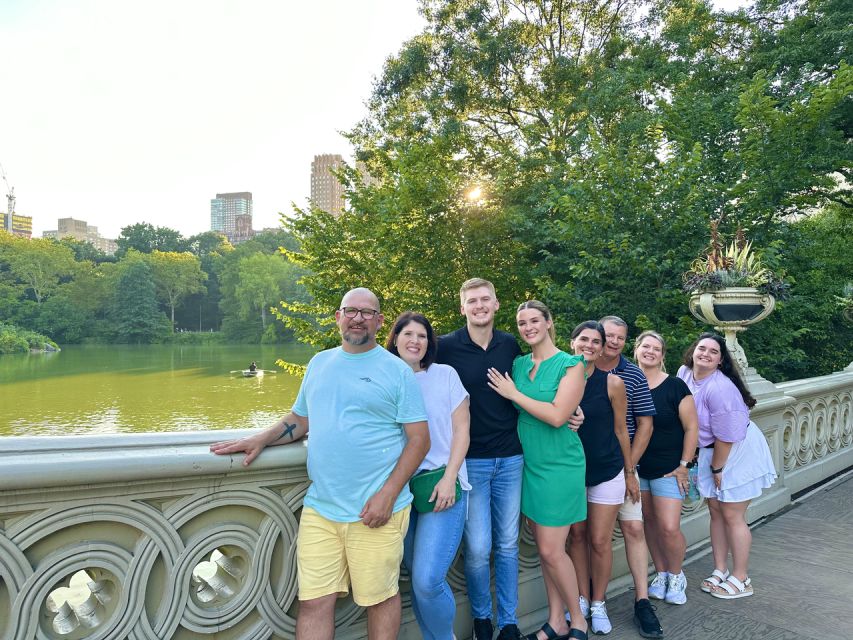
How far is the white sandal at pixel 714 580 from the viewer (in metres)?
3.51

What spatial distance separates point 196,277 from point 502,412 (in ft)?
284

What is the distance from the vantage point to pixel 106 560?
78.2 inches

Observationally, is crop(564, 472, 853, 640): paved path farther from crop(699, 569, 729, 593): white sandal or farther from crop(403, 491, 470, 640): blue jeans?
crop(403, 491, 470, 640): blue jeans

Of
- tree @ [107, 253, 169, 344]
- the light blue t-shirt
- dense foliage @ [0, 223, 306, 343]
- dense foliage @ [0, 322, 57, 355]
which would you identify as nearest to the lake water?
dense foliage @ [0, 322, 57, 355]

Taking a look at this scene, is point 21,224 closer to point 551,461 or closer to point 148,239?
point 148,239

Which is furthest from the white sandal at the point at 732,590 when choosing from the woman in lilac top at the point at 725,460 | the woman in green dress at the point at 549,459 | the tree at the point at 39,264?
the tree at the point at 39,264

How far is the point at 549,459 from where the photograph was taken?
277cm

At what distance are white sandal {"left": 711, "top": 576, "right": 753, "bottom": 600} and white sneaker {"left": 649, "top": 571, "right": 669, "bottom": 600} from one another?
313 mm

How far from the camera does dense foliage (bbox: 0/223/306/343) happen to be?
69.2m

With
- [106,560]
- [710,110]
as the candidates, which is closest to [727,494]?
[106,560]

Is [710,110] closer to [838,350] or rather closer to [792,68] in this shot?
[792,68]

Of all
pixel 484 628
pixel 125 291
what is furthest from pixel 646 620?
pixel 125 291

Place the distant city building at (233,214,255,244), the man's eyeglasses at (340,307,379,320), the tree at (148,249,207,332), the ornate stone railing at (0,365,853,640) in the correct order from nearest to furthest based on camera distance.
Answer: the ornate stone railing at (0,365,853,640) < the man's eyeglasses at (340,307,379,320) < the tree at (148,249,207,332) < the distant city building at (233,214,255,244)

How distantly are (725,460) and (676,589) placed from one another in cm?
79
